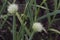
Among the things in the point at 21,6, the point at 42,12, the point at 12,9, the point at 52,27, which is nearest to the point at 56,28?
the point at 52,27

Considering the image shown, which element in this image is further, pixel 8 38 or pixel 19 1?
pixel 19 1

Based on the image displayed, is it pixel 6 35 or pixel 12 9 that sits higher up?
pixel 12 9

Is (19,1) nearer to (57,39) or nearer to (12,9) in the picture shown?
(57,39)

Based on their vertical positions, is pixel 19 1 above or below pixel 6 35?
above

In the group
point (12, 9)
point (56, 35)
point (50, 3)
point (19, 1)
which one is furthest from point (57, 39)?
point (12, 9)

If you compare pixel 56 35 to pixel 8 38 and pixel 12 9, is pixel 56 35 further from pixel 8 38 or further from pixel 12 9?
pixel 12 9

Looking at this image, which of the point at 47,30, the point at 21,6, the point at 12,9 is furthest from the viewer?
the point at 21,6

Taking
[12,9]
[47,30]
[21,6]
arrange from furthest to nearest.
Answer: [21,6]
[47,30]
[12,9]

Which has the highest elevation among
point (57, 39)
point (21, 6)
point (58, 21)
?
point (21, 6)

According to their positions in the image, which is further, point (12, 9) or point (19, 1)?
point (19, 1)
